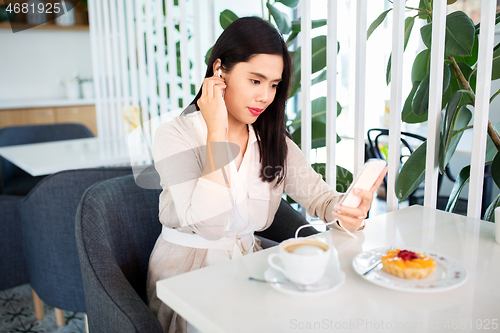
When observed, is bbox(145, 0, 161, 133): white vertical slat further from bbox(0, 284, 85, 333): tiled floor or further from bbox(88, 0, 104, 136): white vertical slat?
bbox(0, 284, 85, 333): tiled floor

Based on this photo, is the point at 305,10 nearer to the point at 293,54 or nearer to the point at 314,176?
the point at 293,54

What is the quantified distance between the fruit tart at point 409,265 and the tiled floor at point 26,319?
5.27ft

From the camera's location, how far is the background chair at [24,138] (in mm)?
2514

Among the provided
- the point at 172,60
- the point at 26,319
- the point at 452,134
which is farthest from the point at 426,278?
the point at 26,319

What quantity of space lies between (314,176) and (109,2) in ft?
7.54

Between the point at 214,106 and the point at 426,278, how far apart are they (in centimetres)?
69

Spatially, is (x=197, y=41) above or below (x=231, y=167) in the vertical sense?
above

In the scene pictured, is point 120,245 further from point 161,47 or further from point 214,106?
point 161,47

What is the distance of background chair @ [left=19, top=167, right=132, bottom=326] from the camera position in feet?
5.16

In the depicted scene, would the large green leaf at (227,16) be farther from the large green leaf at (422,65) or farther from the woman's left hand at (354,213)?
the woman's left hand at (354,213)

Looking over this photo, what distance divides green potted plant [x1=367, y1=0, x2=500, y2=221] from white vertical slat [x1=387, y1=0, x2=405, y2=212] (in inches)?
1.3

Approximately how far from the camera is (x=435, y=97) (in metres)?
1.18

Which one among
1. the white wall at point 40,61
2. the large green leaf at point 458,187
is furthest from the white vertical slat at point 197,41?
the white wall at point 40,61

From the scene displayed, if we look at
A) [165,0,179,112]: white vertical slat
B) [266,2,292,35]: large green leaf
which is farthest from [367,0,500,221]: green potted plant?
[165,0,179,112]: white vertical slat
